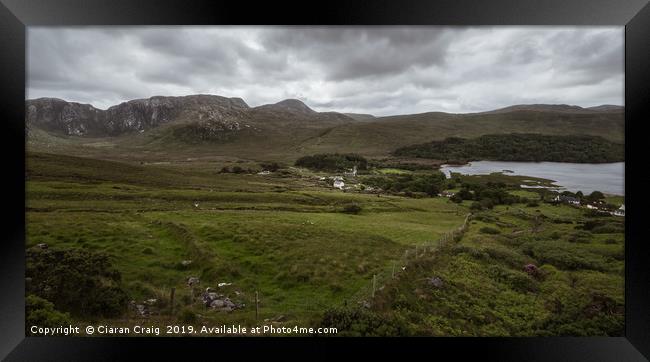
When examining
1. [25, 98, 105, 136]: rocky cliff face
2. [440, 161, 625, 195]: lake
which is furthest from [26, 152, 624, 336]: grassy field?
[25, 98, 105, 136]: rocky cliff face

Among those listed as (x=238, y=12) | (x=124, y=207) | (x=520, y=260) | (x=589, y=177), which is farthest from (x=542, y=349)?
(x=124, y=207)

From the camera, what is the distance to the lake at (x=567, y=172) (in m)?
6.29

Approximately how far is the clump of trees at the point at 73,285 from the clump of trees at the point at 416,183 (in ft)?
27.4

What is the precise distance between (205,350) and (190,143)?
11585mm

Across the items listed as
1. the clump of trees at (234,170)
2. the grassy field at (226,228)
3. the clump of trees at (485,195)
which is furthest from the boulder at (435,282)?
Answer: the clump of trees at (234,170)

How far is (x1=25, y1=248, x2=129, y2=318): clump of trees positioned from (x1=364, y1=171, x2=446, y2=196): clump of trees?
8359 millimetres

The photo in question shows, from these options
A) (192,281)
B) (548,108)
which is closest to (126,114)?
(192,281)

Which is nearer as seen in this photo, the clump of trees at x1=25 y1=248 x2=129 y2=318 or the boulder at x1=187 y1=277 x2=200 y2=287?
the clump of trees at x1=25 y1=248 x2=129 y2=318

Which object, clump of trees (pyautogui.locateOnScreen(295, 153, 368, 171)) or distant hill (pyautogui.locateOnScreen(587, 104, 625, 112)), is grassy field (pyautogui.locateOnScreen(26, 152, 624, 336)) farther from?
distant hill (pyautogui.locateOnScreen(587, 104, 625, 112))

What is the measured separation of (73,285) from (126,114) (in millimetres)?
6974

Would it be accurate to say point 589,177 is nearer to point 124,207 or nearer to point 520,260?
point 520,260

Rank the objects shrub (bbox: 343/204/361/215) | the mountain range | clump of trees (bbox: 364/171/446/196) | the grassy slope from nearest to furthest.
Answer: the grassy slope < the mountain range < clump of trees (bbox: 364/171/446/196) < shrub (bbox: 343/204/361/215)

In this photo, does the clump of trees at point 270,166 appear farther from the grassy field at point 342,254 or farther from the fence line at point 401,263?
the fence line at point 401,263

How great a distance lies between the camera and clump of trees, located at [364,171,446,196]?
934 centimetres
